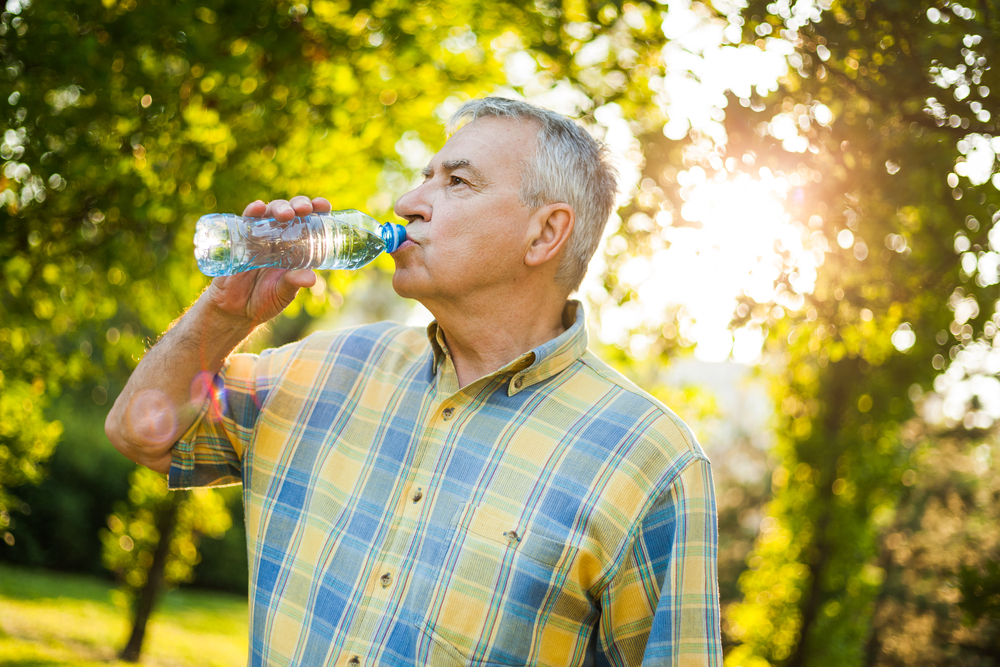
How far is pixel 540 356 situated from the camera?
1745mm

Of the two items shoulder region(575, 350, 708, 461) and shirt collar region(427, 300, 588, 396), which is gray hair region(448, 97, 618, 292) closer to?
shirt collar region(427, 300, 588, 396)

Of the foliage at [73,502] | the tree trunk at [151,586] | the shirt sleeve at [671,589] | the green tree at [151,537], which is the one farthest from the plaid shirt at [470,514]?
the foliage at [73,502]

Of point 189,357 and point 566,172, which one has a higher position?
point 566,172

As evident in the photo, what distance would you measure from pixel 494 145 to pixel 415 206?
269mm

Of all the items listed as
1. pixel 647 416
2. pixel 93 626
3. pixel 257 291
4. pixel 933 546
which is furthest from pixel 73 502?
pixel 933 546

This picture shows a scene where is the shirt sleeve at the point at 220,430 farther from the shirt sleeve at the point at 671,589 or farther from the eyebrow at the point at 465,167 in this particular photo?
the shirt sleeve at the point at 671,589

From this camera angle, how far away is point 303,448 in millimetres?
1823

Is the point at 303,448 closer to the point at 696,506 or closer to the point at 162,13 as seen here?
the point at 696,506

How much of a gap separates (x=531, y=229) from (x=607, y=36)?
9.07ft

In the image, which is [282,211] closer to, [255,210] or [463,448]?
[255,210]

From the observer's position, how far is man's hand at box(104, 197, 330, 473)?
1759mm

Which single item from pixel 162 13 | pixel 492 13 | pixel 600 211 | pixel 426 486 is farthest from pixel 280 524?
pixel 492 13

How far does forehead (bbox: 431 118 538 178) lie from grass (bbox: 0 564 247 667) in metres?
7.36

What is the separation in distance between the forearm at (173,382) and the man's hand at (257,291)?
0.9 inches
